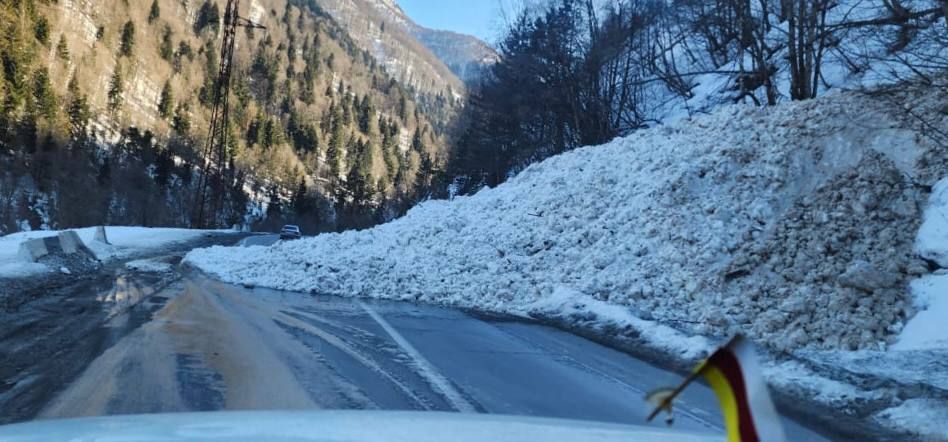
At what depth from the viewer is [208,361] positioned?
6309mm

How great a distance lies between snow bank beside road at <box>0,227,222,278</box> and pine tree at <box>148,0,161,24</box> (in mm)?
95275

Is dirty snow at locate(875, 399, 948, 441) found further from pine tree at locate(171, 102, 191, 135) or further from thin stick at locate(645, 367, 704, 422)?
pine tree at locate(171, 102, 191, 135)

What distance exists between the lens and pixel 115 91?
298 feet

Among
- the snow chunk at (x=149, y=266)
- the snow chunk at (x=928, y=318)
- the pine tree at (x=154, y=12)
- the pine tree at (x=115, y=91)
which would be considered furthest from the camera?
the pine tree at (x=154, y=12)

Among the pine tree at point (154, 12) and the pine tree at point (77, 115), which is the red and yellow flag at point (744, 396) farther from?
the pine tree at point (154, 12)

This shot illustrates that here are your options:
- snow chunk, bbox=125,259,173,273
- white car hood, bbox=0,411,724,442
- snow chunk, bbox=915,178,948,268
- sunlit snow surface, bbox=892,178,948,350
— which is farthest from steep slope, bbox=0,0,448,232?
white car hood, bbox=0,411,724,442

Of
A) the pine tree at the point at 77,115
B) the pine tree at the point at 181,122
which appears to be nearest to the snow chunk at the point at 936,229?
the pine tree at the point at 77,115

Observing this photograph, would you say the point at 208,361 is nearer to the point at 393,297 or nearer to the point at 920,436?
the point at 920,436

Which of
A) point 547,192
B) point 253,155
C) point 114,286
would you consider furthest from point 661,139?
point 253,155

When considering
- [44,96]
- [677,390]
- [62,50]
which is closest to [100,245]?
[677,390]

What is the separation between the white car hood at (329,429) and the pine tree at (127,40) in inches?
4324

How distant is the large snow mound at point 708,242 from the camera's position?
9.67 m

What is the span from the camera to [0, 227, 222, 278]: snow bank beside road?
1307cm

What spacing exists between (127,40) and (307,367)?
359ft
